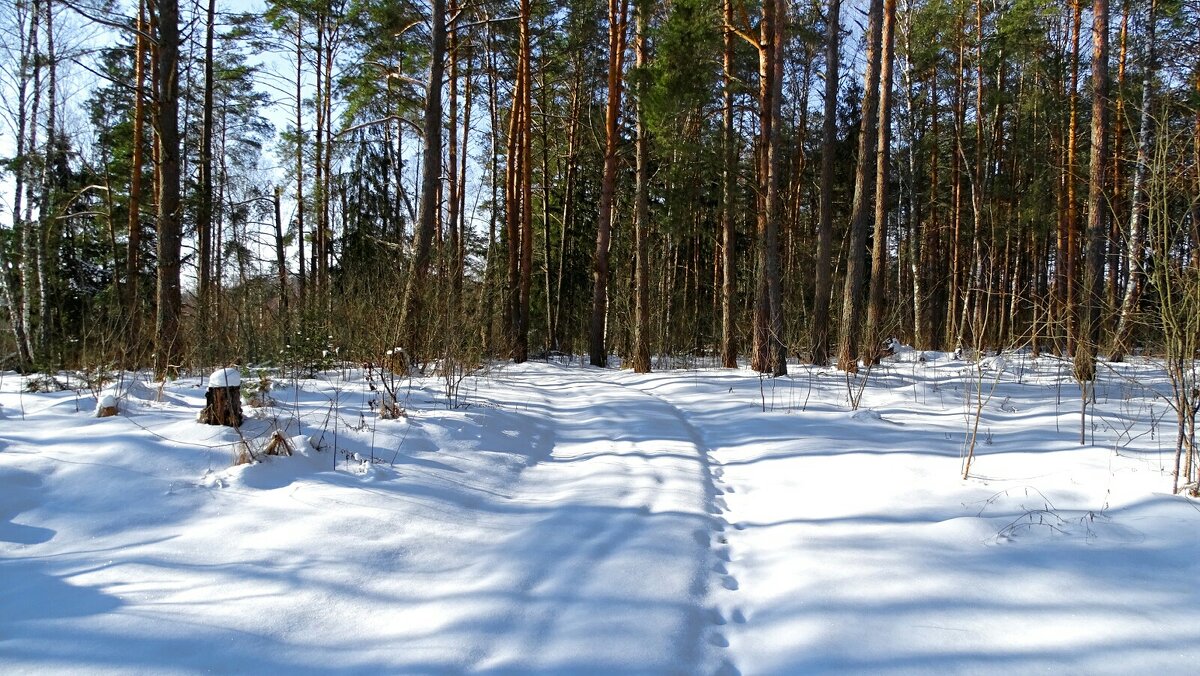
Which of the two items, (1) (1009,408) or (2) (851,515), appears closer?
(2) (851,515)

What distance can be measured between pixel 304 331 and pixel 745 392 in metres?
6.36

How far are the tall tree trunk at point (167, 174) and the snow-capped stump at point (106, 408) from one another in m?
3.54

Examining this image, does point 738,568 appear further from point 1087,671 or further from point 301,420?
point 301,420

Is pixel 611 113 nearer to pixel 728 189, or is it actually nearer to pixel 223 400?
pixel 728 189

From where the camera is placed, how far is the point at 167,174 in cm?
729

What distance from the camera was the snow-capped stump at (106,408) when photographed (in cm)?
401

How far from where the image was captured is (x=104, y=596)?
216 centimetres

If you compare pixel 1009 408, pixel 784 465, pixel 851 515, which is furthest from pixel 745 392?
pixel 851 515

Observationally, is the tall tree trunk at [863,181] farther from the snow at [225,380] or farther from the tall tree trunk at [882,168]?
the snow at [225,380]

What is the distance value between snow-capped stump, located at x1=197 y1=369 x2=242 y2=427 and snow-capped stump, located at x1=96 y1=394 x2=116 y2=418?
24.7 inches

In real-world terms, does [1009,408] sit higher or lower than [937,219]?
lower

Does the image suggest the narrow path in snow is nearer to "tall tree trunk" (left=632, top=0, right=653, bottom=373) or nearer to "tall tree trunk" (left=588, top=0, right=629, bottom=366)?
"tall tree trunk" (left=632, top=0, right=653, bottom=373)

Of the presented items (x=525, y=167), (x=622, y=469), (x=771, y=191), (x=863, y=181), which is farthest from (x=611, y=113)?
(x=622, y=469)

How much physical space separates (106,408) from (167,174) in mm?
4586
